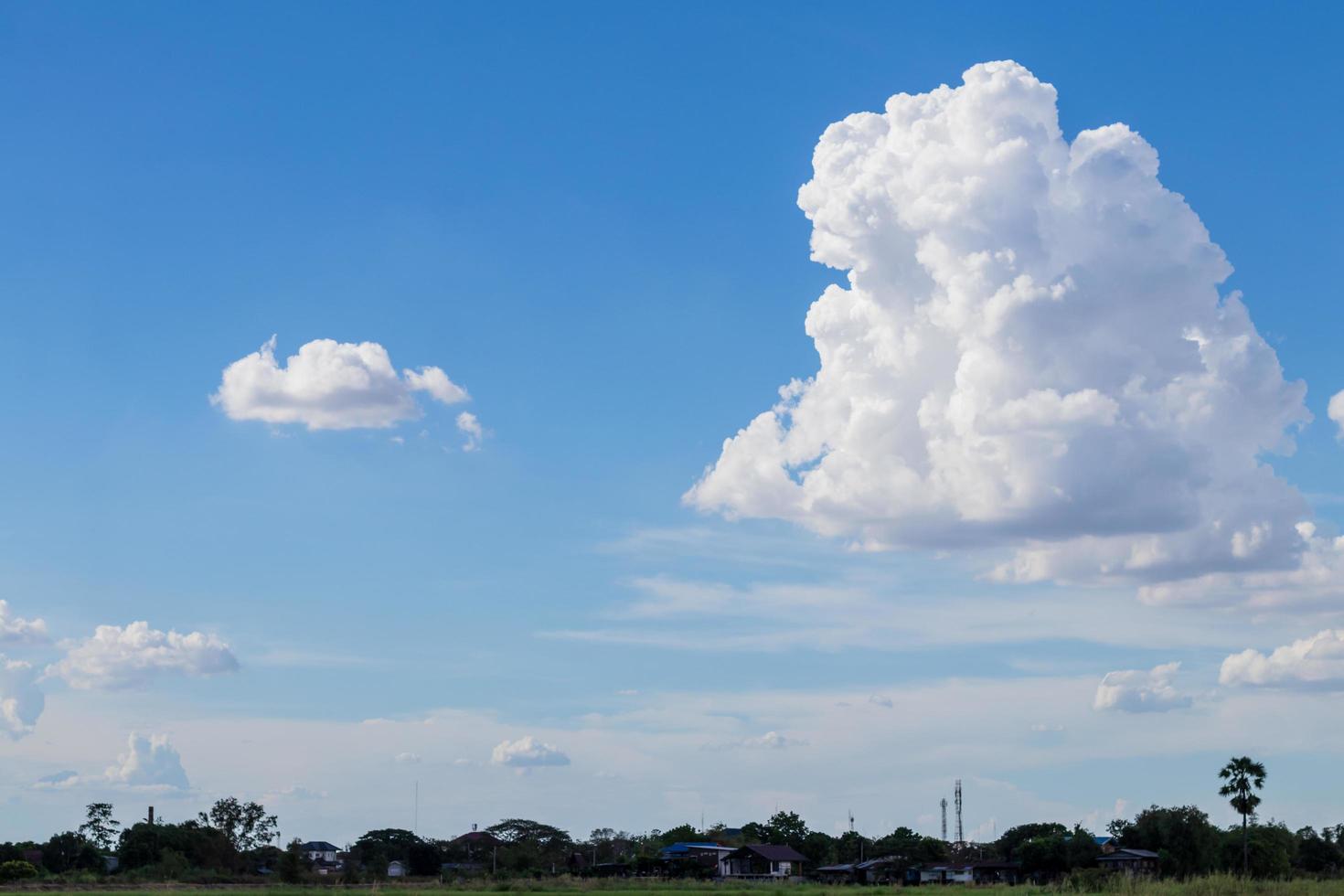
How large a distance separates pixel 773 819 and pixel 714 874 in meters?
38.7

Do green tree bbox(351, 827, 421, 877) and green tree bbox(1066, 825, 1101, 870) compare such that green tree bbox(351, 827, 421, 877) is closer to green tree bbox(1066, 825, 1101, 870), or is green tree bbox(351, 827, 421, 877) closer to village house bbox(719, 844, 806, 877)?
village house bbox(719, 844, 806, 877)

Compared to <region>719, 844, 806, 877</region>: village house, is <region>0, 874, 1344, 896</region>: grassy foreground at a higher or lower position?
higher

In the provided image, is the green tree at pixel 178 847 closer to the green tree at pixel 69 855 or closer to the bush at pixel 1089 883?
the green tree at pixel 69 855

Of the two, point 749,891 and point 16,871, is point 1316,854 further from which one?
point 16,871

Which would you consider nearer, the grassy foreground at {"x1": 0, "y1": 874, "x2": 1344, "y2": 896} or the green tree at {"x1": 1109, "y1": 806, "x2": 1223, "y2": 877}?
the grassy foreground at {"x1": 0, "y1": 874, "x2": 1344, "y2": 896}

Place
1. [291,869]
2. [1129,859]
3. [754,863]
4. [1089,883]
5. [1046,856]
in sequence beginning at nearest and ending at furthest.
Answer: [1089,883] → [291,869] → [1129,859] → [1046,856] → [754,863]

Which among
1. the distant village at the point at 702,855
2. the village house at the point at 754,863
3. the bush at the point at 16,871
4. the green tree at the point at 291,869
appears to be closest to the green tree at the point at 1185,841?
the distant village at the point at 702,855

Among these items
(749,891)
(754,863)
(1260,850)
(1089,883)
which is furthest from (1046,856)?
(1089,883)

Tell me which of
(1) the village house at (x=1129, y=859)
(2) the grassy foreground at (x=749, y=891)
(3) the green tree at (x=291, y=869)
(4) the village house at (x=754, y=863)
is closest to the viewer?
(2) the grassy foreground at (x=749, y=891)

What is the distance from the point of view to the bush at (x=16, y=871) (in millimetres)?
90312

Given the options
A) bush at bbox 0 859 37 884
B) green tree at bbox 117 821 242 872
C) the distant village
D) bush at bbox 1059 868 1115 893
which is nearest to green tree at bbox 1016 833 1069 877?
the distant village

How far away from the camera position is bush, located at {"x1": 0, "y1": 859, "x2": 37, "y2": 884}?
296 ft

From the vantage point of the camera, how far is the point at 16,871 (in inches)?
3580

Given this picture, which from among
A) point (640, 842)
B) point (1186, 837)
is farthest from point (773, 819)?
point (1186, 837)
